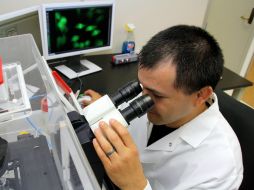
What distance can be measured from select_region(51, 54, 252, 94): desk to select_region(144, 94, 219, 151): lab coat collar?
628 mm

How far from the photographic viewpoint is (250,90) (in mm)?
3287

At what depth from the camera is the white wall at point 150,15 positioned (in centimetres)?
203

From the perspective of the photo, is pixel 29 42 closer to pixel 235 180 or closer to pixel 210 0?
pixel 235 180

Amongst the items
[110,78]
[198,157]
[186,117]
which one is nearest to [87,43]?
[110,78]

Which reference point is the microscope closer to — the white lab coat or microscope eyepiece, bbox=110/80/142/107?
microscope eyepiece, bbox=110/80/142/107

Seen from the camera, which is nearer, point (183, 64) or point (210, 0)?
point (183, 64)

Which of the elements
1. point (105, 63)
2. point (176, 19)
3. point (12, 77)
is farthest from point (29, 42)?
point (176, 19)

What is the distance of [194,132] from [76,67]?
1.05 meters

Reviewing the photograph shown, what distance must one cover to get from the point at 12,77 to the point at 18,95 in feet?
0.29

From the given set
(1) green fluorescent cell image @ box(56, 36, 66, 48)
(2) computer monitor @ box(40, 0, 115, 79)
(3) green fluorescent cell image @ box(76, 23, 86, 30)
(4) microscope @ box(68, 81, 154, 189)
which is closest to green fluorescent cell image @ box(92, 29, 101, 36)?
(2) computer monitor @ box(40, 0, 115, 79)

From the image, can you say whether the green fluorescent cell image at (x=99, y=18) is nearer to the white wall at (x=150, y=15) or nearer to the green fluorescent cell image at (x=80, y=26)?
the green fluorescent cell image at (x=80, y=26)

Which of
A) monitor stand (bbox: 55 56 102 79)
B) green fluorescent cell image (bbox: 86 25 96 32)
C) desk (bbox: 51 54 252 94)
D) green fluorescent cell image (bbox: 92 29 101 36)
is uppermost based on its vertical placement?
green fluorescent cell image (bbox: 86 25 96 32)

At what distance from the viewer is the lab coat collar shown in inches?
41.5

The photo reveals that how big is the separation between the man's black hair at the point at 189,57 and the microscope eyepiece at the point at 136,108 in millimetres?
157
